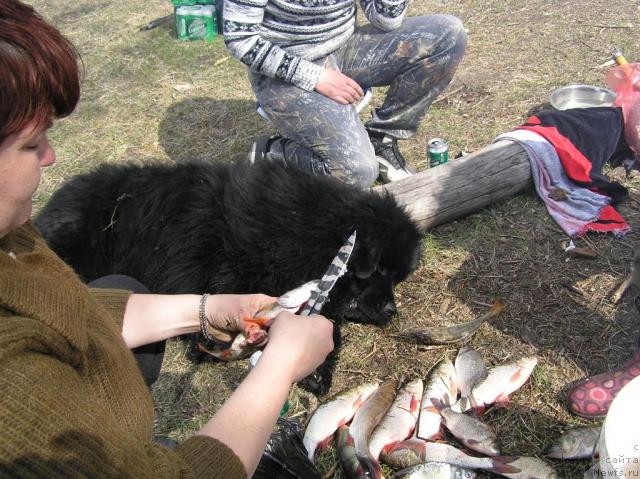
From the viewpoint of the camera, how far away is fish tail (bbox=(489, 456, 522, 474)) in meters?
2.18

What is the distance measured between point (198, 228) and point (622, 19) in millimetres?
4745

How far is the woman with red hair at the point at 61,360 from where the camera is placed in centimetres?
105

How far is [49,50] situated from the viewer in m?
1.23

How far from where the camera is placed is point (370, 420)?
2.47 meters

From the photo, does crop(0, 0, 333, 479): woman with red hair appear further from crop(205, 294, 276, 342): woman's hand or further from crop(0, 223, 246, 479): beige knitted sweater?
crop(205, 294, 276, 342): woman's hand

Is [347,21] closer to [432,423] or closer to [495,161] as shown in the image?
[495,161]

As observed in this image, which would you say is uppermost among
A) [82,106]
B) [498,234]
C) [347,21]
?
[347,21]

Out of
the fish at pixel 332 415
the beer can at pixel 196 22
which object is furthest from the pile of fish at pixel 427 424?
the beer can at pixel 196 22

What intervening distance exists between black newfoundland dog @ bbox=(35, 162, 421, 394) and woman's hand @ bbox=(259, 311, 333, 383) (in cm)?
105

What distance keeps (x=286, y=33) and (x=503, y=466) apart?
2687mm

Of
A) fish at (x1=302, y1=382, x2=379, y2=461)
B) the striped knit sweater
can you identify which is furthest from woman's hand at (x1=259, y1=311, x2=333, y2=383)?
the striped knit sweater

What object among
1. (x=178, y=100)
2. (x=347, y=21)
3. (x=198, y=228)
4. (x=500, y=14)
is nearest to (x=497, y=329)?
(x=198, y=228)

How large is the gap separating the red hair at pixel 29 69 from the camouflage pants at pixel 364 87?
7.31 ft

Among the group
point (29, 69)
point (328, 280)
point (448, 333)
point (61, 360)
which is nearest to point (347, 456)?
point (328, 280)
